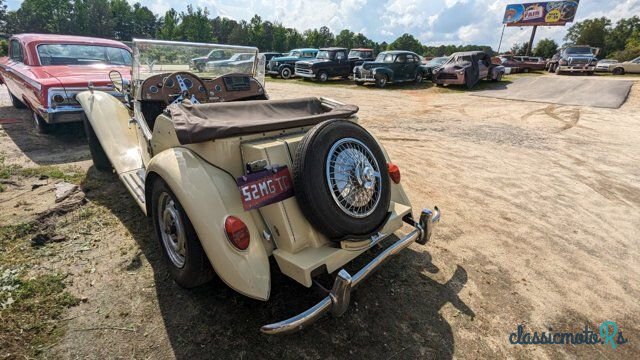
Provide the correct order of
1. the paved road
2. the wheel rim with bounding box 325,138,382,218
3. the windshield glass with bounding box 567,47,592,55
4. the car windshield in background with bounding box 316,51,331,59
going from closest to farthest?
the wheel rim with bounding box 325,138,382,218 < the paved road < the car windshield in background with bounding box 316,51,331,59 < the windshield glass with bounding box 567,47,592,55

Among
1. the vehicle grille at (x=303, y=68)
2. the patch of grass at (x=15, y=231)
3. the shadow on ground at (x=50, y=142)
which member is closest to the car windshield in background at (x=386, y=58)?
the vehicle grille at (x=303, y=68)

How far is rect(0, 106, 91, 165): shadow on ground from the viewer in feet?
16.4

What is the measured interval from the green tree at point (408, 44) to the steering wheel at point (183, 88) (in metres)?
73.5

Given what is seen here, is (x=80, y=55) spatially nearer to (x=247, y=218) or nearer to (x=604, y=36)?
(x=247, y=218)

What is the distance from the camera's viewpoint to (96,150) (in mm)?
4449

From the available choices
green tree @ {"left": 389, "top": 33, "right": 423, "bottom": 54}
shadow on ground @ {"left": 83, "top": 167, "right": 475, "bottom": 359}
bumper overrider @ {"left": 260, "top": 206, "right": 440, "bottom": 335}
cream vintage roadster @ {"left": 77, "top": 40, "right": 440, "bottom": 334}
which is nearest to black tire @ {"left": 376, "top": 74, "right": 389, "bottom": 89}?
cream vintage roadster @ {"left": 77, "top": 40, "right": 440, "bottom": 334}

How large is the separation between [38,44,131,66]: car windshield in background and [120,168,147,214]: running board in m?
4.37

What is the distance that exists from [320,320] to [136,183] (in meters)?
2.28

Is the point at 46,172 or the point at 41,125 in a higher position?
the point at 41,125

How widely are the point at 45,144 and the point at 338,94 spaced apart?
11.1m

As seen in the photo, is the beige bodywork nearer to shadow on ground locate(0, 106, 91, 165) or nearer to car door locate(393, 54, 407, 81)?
shadow on ground locate(0, 106, 91, 165)

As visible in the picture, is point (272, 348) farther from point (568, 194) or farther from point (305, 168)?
point (568, 194)

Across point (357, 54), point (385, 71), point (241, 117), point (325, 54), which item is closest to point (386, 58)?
point (385, 71)

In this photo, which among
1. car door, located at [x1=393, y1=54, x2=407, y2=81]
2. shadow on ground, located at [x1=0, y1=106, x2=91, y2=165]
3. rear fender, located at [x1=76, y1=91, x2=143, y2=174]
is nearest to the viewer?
rear fender, located at [x1=76, y1=91, x2=143, y2=174]
